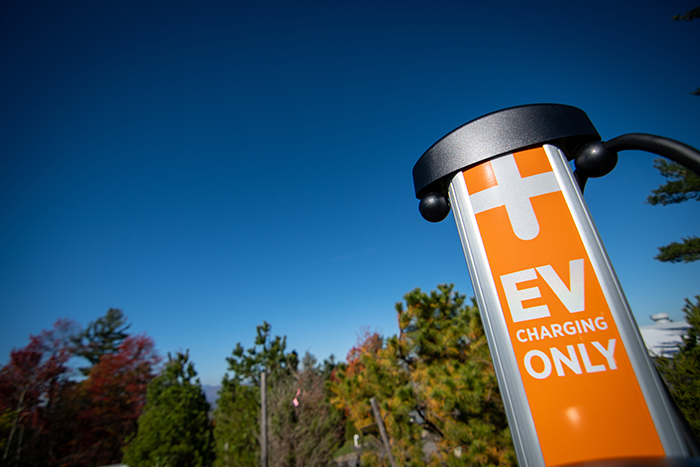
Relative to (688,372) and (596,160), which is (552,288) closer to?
(596,160)

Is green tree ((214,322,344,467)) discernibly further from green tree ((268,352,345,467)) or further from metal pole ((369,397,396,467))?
metal pole ((369,397,396,467))

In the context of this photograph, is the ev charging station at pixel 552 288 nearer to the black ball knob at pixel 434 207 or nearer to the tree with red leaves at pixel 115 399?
the black ball knob at pixel 434 207

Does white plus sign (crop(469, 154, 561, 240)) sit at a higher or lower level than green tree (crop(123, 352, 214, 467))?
higher

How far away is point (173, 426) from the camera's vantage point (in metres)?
10.6

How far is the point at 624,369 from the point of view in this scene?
0.98m

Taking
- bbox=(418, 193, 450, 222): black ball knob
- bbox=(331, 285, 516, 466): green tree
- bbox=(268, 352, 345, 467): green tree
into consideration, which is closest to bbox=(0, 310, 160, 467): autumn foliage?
bbox=(268, 352, 345, 467): green tree

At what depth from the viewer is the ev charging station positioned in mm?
948

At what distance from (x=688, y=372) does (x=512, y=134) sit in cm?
362

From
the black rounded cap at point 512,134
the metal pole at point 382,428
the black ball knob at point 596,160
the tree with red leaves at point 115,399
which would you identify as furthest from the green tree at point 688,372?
the tree with red leaves at point 115,399

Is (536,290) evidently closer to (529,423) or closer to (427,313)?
(529,423)

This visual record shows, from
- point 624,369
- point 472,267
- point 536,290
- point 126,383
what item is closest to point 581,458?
point 624,369

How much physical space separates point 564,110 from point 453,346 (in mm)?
6503

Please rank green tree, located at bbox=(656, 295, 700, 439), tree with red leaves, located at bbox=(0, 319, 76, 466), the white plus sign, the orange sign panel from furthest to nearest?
tree with red leaves, located at bbox=(0, 319, 76, 466)
green tree, located at bbox=(656, 295, 700, 439)
the white plus sign
the orange sign panel

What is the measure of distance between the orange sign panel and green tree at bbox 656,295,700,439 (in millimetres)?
2645
